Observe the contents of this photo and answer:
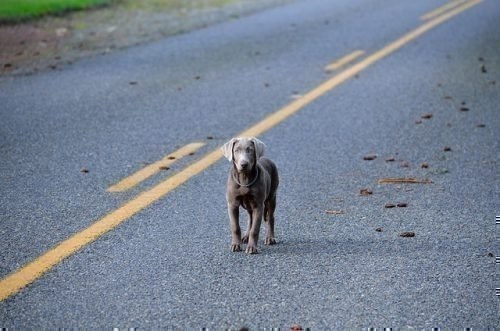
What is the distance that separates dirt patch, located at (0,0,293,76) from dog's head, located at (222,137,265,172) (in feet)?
24.0

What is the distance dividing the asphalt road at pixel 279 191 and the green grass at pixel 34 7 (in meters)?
3.20

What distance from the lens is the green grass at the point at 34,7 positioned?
56.6 ft

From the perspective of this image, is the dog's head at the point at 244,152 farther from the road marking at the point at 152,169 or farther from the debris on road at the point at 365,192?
the road marking at the point at 152,169

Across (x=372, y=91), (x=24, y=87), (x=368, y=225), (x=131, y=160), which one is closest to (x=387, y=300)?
(x=368, y=225)

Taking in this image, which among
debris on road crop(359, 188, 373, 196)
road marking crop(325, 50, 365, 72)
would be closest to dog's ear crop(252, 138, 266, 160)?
debris on road crop(359, 188, 373, 196)

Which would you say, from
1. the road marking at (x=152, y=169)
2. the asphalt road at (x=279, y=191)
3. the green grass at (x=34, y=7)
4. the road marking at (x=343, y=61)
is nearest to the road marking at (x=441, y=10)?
the asphalt road at (x=279, y=191)

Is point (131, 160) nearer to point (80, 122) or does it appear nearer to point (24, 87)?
point (80, 122)

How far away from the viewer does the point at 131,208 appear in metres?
7.23

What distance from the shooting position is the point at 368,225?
22.4ft

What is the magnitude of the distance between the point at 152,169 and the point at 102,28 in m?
8.90

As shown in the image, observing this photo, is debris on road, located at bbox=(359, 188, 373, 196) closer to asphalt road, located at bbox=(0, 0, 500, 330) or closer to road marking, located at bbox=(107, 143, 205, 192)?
asphalt road, located at bbox=(0, 0, 500, 330)

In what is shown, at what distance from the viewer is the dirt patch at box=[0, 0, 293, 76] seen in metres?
14.2

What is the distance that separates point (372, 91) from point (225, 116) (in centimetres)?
218

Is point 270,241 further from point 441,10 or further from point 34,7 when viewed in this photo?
point 441,10
